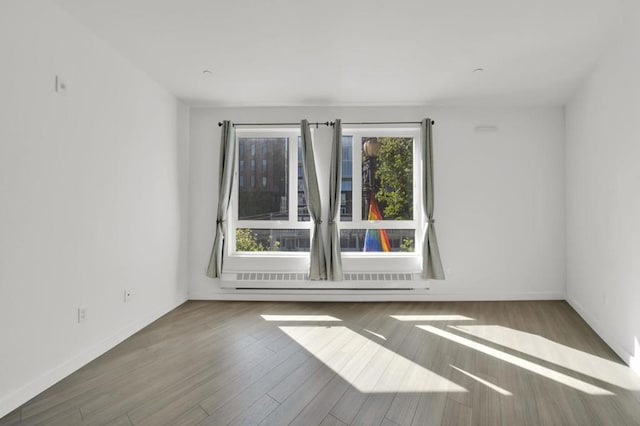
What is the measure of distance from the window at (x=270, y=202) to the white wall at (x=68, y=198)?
1.09m

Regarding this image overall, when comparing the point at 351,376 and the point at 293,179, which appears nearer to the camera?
the point at 351,376

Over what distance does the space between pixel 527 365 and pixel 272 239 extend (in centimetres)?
295

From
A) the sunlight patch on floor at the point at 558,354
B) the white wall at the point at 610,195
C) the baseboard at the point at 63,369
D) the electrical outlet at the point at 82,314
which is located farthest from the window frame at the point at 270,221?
the white wall at the point at 610,195

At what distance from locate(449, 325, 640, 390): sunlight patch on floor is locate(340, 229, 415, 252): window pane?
125cm

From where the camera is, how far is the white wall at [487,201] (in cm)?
389

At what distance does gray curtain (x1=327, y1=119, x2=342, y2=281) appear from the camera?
149 inches

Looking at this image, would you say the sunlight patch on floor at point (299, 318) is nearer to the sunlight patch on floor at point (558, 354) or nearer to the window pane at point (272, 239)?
the window pane at point (272, 239)

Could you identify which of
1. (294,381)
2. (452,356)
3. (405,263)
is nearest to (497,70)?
(405,263)

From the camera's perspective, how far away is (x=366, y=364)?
2324 millimetres

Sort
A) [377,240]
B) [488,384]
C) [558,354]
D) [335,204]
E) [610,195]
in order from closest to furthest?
[488,384]
[558,354]
[610,195]
[335,204]
[377,240]

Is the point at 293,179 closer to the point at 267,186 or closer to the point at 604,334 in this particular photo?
the point at 267,186

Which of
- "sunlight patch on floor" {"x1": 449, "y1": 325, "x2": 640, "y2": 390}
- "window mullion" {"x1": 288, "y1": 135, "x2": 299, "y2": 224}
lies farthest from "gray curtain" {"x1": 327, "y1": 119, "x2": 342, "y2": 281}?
"sunlight patch on floor" {"x1": 449, "y1": 325, "x2": 640, "y2": 390}

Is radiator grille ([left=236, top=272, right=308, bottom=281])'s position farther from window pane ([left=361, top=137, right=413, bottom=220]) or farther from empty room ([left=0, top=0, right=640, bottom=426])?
window pane ([left=361, top=137, right=413, bottom=220])

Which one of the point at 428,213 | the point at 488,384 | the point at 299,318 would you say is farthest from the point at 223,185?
the point at 488,384
